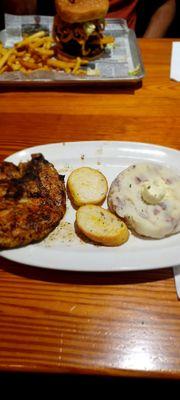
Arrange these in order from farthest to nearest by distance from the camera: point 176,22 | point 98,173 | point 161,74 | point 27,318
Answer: point 176,22 → point 161,74 → point 98,173 → point 27,318

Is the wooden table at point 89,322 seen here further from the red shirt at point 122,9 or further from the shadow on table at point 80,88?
the red shirt at point 122,9

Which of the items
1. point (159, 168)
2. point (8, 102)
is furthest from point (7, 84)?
point (159, 168)

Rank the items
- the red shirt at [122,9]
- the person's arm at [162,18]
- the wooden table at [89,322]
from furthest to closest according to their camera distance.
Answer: the person's arm at [162,18] → the red shirt at [122,9] → the wooden table at [89,322]

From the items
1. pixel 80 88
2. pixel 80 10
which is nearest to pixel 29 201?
pixel 80 88

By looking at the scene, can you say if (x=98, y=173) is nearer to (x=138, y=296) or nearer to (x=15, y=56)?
(x=138, y=296)

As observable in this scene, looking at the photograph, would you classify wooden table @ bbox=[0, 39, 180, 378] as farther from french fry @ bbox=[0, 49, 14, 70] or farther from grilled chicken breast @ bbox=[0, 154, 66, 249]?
french fry @ bbox=[0, 49, 14, 70]

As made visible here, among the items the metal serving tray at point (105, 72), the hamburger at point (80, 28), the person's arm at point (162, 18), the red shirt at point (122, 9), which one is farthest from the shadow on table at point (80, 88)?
the person's arm at point (162, 18)
